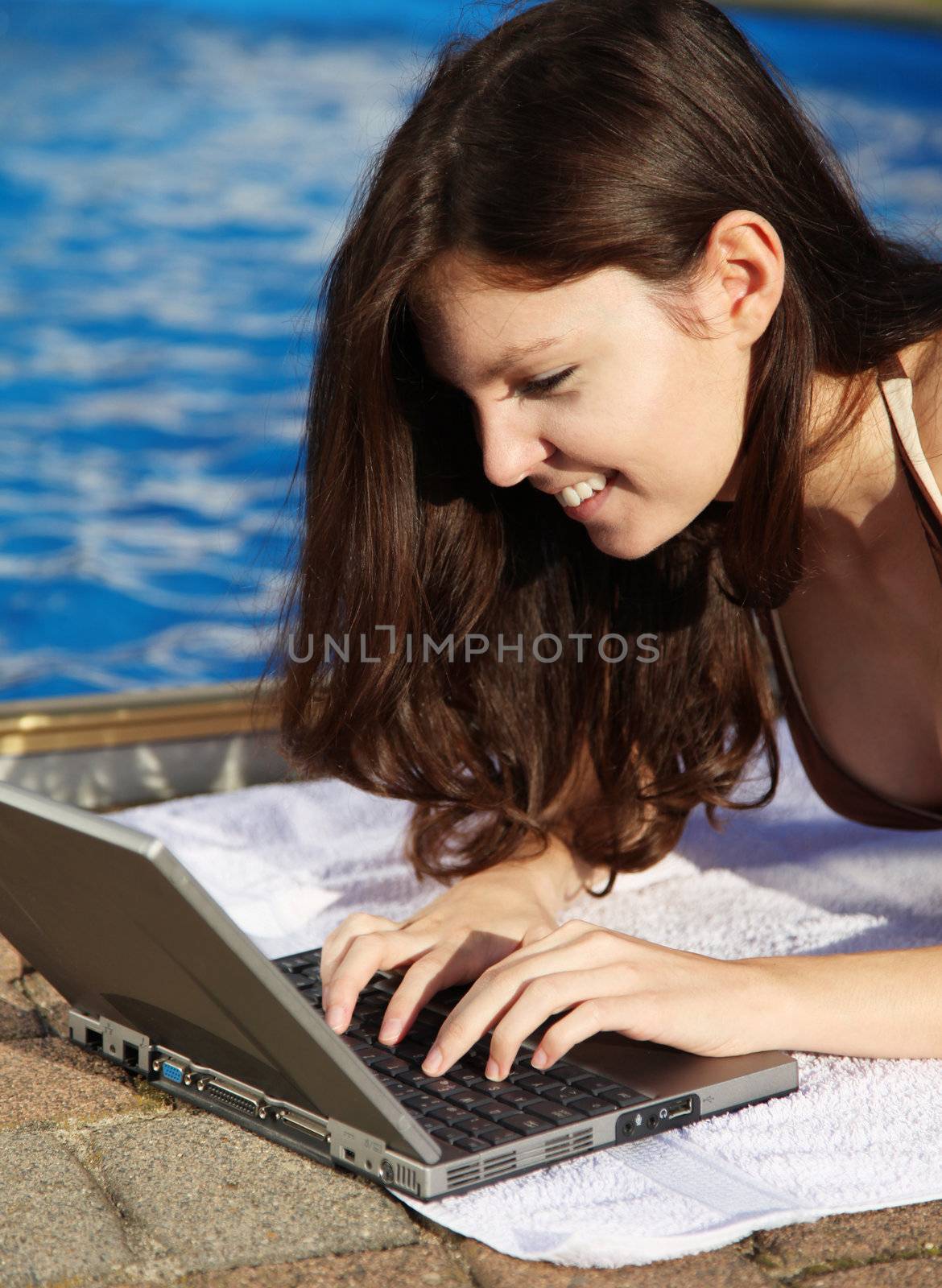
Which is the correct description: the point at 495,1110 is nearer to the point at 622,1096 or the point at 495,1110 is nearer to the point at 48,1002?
the point at 622,1096

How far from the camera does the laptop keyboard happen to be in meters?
1.16

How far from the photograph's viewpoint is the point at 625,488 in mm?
1527

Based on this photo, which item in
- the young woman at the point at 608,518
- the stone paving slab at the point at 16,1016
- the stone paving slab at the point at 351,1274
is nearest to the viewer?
the stone paving slab at the point at 351,1274

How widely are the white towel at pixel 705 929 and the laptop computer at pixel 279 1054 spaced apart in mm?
33

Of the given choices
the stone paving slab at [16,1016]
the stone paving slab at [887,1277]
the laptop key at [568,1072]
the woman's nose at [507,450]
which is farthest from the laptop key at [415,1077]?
the woman's nose at [507,450]

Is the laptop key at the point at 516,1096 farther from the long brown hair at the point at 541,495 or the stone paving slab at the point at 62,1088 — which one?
the long brown hair at the point at 541,495

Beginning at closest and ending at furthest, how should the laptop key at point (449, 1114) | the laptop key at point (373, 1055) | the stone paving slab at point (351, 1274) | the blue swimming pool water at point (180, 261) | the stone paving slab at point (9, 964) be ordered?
1. the stone paving slab at point (351, 1274)
2. the laptop key at point (449, 1114)
3. the laptop key at point (373, 1055)
4. the stone paving slab at point (9, 964)
5. the blue swimming pool water at point (180, 261)

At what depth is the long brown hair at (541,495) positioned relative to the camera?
4.63ft

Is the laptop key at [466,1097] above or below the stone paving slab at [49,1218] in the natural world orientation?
above

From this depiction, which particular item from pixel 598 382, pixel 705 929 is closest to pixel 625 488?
pixel 598 382

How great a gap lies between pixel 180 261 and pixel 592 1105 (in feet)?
20.1

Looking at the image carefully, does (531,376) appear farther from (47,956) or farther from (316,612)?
(47,956)

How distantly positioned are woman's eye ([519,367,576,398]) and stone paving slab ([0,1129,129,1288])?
2.63ft

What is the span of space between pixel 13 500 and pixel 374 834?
3.10 metres
